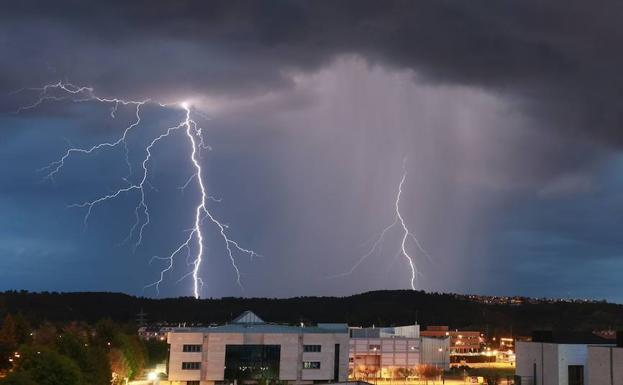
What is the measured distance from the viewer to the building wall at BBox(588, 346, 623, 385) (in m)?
40.0

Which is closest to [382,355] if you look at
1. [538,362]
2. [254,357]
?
[254,357]

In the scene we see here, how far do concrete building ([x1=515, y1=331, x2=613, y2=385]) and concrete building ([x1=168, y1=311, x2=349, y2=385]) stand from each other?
16.7m

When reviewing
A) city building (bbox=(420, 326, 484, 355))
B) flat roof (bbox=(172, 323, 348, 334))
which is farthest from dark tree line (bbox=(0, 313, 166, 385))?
city building (bbox=(420, 326, 484, 355))

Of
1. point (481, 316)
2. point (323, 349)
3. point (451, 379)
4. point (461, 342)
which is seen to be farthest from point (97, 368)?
point (481, 316)

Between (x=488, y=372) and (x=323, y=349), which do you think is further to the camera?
(x=488, y=372)

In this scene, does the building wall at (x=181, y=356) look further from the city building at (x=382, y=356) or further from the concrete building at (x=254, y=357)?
the city building at (x=382, y=356)

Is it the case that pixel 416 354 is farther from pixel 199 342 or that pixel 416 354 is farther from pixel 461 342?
pixel 461 342

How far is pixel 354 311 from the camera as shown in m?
170

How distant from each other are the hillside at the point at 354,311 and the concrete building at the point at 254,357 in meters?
83.1

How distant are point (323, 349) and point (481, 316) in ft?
361

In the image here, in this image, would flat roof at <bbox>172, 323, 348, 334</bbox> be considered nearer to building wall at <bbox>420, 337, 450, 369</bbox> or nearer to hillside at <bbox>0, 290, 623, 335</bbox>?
building wall at <bbox>420, 337, 450, 369</bbox>

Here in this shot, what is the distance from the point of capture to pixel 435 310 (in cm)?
16950

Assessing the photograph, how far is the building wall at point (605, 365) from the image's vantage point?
131ft

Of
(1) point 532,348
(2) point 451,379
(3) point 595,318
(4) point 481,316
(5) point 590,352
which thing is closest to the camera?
(5) point 590,352
